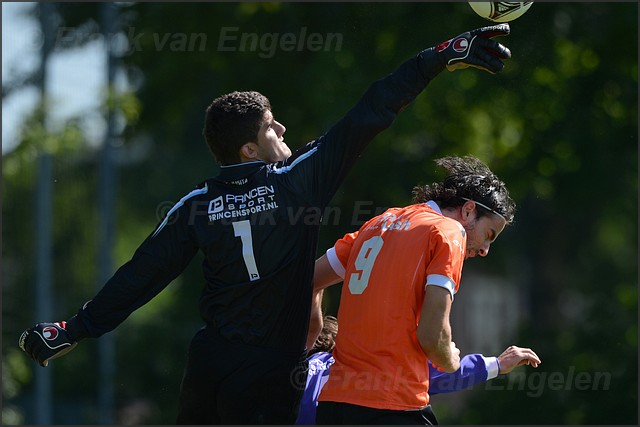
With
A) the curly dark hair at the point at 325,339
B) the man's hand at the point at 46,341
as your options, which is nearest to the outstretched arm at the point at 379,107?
the curly dark hair at the point at 325,339

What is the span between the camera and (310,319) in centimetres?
486

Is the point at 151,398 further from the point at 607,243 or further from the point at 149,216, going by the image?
the point at 607,243

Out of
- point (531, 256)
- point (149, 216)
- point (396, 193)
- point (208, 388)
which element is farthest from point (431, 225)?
point (531, 256)

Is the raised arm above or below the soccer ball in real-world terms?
below

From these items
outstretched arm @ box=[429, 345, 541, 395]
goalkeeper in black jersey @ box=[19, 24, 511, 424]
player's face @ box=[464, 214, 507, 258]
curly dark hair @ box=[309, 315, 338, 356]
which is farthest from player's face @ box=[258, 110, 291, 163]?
outstretched arm @ box=[429, 345, 541, 395]

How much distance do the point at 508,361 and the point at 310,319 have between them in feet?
3.21

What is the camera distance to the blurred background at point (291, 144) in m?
11.7

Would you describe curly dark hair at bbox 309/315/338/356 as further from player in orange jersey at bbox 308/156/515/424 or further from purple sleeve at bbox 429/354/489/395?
player in orange jersey at bbox 308/156/515/424

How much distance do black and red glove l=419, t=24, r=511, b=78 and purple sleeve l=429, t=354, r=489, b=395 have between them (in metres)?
1.34

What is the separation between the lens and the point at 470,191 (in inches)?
179

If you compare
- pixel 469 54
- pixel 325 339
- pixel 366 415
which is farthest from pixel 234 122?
pixel 366 415

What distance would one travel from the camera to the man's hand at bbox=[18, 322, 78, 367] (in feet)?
15.5

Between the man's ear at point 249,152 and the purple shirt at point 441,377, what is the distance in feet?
3.44

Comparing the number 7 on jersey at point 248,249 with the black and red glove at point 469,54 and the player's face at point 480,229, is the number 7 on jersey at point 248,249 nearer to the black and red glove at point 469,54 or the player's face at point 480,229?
the player's face at point 480,229
